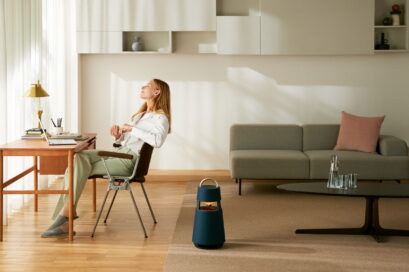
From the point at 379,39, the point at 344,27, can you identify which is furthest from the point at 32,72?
the point at 379,39

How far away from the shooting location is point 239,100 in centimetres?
779

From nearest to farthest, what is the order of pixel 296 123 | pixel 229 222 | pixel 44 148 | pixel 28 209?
pixel 44 148, pixel 229 222, pixel 28 209, pixel 296 123

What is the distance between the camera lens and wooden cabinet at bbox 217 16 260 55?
7.46 m

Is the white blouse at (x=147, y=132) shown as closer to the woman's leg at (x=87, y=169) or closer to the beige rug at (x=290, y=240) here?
the woman's leg at (x=87, y=169)

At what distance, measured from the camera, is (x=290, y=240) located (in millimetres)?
4844

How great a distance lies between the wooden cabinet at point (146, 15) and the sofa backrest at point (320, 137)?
1.57m

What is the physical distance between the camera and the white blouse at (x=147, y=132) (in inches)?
200

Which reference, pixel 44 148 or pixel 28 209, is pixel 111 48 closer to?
pixel 28 209

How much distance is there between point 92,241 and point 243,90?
347cm

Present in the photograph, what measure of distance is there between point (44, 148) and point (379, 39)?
4.44 metres

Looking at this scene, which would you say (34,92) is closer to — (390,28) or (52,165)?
(52,165)

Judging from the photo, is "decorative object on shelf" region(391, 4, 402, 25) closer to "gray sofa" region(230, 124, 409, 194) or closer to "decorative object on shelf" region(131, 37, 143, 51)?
"gray sofa" region(230, 124, 409, 194)

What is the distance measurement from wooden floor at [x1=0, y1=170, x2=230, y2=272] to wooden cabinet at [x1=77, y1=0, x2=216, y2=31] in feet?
6.57

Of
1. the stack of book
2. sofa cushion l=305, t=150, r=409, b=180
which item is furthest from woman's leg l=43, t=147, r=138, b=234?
sofa cushion l=305, t=150, r=409, b=180
